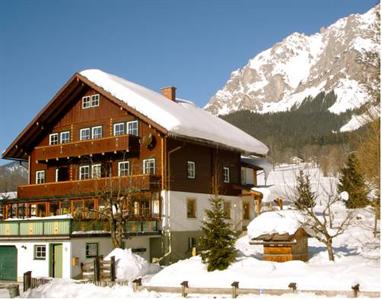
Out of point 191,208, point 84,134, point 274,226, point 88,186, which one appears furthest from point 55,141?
point 274,226

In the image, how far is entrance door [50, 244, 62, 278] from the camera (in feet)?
101

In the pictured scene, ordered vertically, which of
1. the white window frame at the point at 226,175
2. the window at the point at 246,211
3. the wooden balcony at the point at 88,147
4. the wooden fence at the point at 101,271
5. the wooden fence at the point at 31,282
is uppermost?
the wooden balcony at the point at 88,147

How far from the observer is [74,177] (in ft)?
137

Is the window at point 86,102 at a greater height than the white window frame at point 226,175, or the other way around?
the window at point 86,102

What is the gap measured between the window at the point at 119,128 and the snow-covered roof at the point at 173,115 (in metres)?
1.85

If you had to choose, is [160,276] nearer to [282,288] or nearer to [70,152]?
[282,288]

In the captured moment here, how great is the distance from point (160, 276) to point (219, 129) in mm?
18550

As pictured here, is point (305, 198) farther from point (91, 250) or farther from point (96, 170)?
point (96, 170)

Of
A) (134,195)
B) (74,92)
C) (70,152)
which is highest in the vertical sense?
(74,92)

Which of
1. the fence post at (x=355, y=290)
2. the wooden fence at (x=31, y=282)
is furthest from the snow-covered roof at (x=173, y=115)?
the fence post at (x=355, y=290)

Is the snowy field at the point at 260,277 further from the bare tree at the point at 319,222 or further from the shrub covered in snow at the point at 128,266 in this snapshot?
the bare tree at the point at 319,222

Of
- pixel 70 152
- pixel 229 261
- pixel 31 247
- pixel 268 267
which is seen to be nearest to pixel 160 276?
pixel 229 261

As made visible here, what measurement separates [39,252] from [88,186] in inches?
290

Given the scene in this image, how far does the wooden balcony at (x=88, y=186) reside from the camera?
1412 inches
